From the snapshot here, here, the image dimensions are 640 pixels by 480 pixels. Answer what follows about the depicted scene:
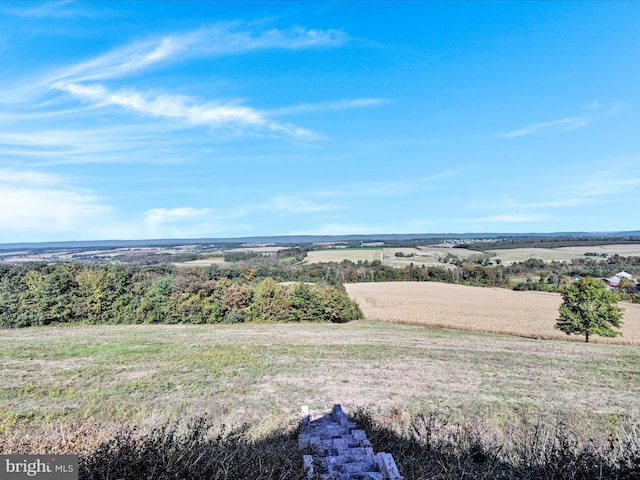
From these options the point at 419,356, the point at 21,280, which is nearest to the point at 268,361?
the point at 419,356

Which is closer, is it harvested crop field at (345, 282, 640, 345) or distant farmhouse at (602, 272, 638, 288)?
harvested crop field at (345, 282, 640, 345)

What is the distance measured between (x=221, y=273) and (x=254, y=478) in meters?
52.8

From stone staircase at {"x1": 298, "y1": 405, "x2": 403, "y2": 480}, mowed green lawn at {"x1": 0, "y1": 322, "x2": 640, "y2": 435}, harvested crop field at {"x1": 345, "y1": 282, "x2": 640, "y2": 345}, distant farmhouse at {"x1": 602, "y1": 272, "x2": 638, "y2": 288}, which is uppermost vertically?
stone staircase at {"x1": 298, "y1": 405, "x2": 403, "y2": 480}

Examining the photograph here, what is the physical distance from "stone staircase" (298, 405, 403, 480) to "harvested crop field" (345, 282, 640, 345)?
109 feet

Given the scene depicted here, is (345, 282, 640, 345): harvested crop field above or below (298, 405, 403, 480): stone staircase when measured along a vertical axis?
below

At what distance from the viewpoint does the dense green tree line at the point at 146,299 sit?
1393 inches

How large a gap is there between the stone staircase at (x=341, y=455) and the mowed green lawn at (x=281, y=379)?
2064mm

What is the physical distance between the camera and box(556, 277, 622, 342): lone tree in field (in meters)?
30.9

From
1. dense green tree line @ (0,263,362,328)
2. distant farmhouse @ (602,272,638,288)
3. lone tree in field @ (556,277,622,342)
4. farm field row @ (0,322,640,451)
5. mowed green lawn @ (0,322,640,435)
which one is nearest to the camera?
farm field row @ (0,322,640,451)

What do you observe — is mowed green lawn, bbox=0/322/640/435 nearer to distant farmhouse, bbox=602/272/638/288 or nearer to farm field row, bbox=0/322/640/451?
farm field row, bbox=0/322/640/451

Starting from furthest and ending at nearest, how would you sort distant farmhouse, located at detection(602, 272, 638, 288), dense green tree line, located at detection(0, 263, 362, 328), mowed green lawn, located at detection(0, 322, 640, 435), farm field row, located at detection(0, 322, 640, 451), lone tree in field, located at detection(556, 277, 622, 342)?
distant farmhouse, located at detection(602, 272, 638, 288) < dense green tree line, located at detection(0, 263, 362, 328) < lone tree in field, located at detection(556, 277, 622, 342) < mowed green lawn, located at detection(0, 322, 640, 435) < farm field row, located at detection(0, 322, 640, 451)

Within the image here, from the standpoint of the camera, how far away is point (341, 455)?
612 cm

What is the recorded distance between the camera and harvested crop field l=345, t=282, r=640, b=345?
37.3m

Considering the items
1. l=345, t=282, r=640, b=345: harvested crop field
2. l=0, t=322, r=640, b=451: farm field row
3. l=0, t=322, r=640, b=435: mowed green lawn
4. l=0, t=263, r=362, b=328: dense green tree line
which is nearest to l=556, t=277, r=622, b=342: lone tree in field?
l=345, t=282, r=640, b=345: harvested crop field
